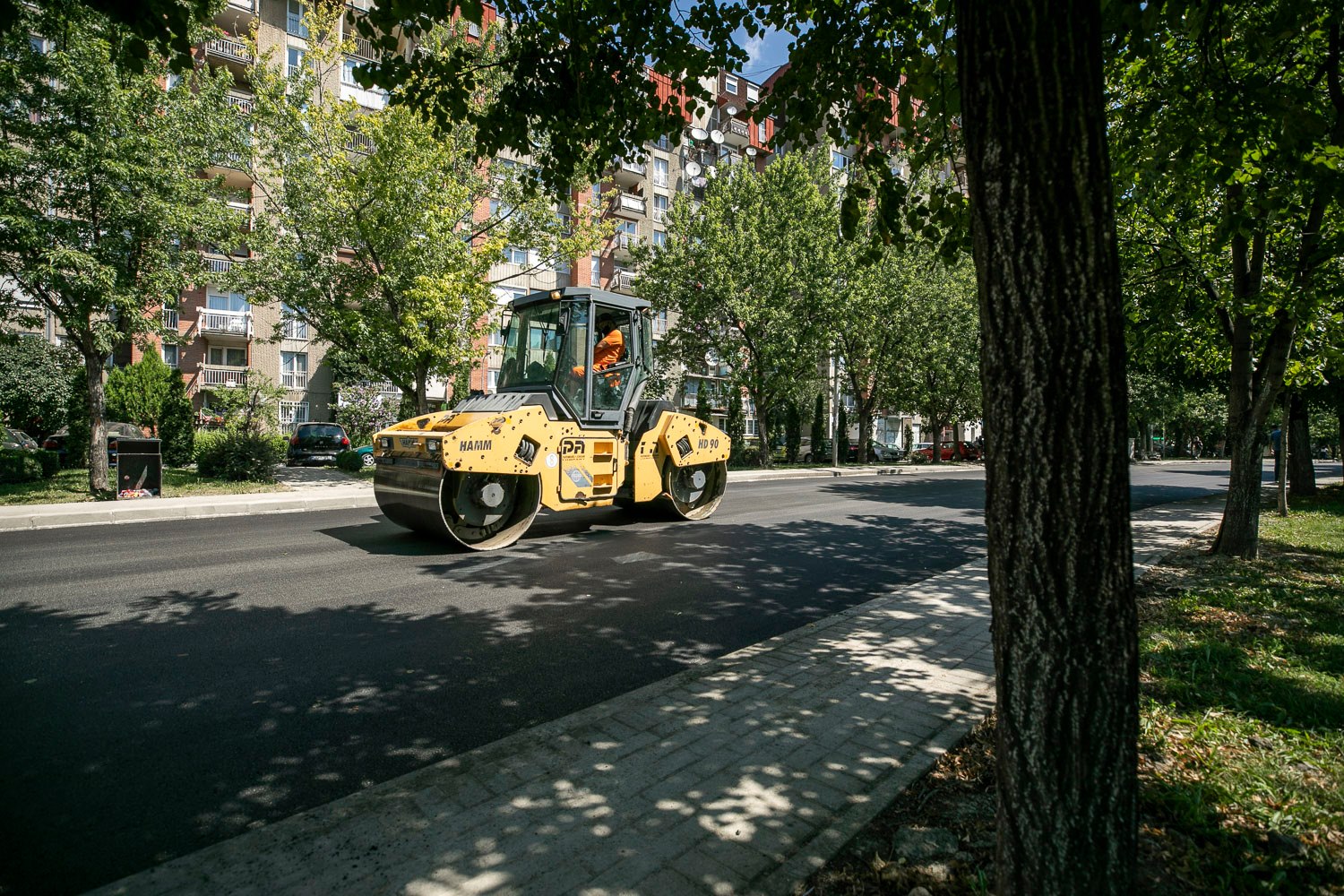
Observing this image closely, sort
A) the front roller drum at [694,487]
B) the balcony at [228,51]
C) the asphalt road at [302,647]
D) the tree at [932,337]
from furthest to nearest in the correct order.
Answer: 1. the tree at [932,337]
2. the balcony at [228,51]
3. the front roller drum at [694,487]
4. the asphalt road at [302,647]

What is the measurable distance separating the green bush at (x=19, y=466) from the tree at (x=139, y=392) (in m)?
8.60

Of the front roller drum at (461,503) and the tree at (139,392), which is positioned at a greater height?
the tree at (139,392)

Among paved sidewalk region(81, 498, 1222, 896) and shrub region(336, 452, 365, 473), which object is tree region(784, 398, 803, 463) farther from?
paved sidewalk region(81, 498, 1222, 896)

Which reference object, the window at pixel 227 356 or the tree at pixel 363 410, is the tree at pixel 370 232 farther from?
the window at pixel 227 356

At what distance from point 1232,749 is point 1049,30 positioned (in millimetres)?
3477

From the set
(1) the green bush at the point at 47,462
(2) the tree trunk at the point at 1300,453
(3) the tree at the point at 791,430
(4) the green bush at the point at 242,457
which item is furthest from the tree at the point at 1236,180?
(3) the tree at the point at 791,430

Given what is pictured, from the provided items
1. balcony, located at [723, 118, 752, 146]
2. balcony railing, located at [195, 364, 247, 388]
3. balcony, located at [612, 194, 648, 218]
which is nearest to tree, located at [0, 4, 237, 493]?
balcony railing, located at [195, 364, 247, 388]

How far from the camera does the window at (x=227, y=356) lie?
32.1m

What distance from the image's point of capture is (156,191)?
42.0 ft

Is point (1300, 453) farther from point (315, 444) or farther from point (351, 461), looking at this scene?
point (315, 444)

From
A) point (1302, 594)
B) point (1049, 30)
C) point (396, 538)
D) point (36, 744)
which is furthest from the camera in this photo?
point (396, 538)

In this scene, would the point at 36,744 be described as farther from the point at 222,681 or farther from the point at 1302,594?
the point at 1302,594

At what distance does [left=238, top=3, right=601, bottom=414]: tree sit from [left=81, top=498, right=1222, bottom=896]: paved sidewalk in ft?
45.6

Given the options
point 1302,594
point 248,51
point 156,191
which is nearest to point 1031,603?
point 1302,594
